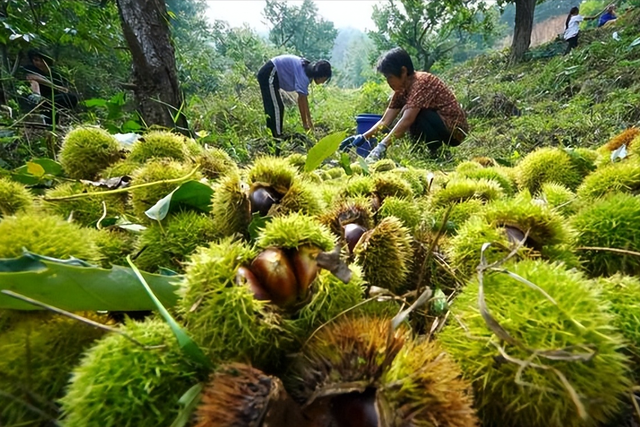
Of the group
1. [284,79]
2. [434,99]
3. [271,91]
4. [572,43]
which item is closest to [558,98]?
[434,99]

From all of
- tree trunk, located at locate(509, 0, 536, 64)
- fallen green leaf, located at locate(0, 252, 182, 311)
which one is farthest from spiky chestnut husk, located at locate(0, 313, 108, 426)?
tree trunk, located at locate(509, 0, 536, 64)

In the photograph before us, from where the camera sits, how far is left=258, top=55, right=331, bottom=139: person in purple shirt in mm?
4469

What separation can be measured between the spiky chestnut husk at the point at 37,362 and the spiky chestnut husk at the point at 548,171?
84 centimetres

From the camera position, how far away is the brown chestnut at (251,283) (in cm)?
30

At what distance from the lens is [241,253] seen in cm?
33

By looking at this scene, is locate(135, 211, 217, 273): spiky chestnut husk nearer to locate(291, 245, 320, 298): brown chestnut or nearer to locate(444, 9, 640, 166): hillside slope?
locate(291, 245, 320, 298): brown chestnut

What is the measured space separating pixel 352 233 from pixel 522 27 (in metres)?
10.9

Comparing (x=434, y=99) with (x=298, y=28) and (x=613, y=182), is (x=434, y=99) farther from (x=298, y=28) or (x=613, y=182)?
(x=298, y=28)

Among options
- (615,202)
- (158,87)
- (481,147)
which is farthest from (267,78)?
(615,202)

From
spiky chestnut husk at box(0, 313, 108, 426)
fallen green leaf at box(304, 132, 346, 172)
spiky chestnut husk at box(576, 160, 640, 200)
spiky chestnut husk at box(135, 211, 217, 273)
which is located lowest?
spiky chestnut husk at box(0, 313, 108, 426)

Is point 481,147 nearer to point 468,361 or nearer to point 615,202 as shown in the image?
point 615,202

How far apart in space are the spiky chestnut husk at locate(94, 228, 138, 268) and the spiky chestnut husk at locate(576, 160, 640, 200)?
26.9 inches

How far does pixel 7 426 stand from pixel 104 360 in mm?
82

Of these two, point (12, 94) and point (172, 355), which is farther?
point (12, 94)
